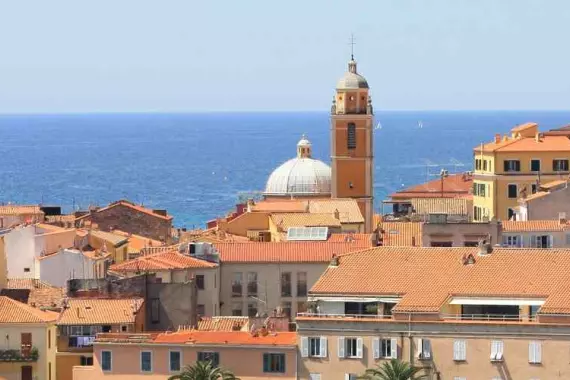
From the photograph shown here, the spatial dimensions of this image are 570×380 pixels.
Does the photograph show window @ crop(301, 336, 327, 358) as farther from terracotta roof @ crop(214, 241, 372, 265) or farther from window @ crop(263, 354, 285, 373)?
terracotta roof @ crop(214, 241, 372, 265)

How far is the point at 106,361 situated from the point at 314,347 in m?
4.69

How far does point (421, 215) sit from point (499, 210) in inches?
113

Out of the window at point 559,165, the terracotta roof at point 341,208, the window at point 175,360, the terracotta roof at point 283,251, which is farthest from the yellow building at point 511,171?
the window at point 175,360

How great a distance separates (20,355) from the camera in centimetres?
5584

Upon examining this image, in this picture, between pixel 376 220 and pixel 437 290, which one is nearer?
pixel 437 290

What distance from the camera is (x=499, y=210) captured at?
269 feet

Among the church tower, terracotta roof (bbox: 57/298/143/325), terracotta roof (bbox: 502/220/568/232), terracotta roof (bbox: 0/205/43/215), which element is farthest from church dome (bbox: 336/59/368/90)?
terracotta roof (bbox: 57/298/143/325)

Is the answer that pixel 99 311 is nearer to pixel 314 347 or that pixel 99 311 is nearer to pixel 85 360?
pixel 85 360

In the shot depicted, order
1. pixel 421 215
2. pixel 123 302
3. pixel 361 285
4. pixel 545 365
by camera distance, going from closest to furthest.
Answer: pixel 545 365, pixel 361 285, pixel 123 302, pixel 421 215

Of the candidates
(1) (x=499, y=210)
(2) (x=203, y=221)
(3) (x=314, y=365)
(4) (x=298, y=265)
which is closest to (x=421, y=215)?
(1) (x=499, y=210)

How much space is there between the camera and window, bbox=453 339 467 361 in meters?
51.4

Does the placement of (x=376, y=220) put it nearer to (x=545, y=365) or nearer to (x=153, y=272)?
(x=153, y=272)

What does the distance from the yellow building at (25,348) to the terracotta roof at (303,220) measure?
20.5 m

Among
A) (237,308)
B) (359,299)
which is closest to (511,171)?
(237,308)
